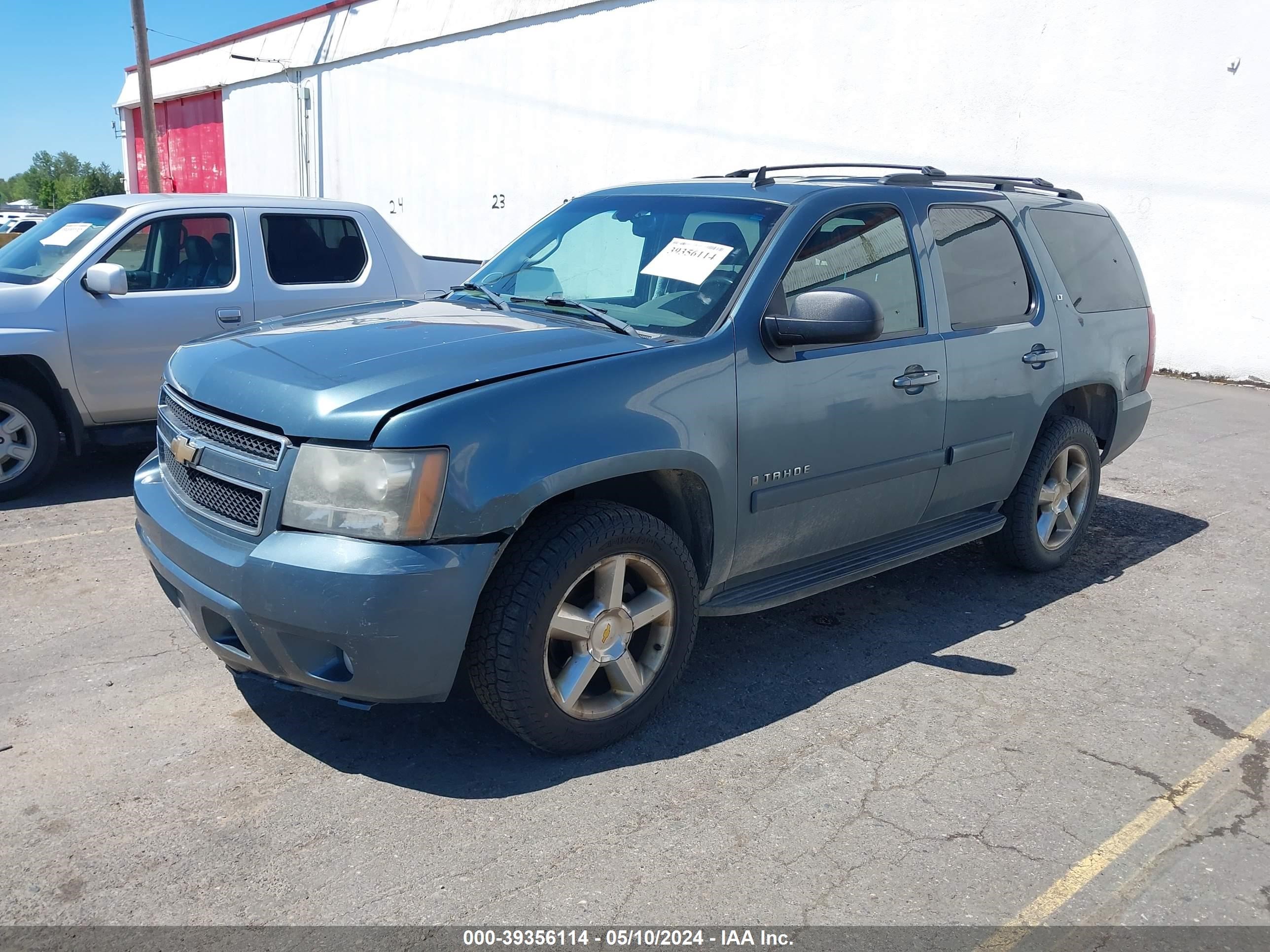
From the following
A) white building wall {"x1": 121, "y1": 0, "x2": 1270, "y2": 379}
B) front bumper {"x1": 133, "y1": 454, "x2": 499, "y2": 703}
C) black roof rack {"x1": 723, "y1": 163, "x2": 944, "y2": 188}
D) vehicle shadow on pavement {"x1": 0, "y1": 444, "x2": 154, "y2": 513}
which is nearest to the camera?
front bumper {"x1": 133, "y1": 454, "x2": 499, "y2": 703}

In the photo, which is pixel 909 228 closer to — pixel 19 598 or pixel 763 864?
pixel 763 864

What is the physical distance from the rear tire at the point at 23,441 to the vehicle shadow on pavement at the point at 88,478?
0.11 m

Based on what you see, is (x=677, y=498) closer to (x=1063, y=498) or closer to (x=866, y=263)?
(x=866, y=263)

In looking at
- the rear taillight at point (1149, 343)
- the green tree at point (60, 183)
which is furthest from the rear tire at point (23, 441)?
the green tree at point (60, 183)

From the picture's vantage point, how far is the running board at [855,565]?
12.8ft

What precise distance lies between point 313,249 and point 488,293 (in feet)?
10.3

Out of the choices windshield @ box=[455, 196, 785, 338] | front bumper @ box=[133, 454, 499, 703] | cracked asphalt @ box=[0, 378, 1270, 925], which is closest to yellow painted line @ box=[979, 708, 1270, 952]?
cracked asphalt @ box=[0, 378, 1270, 925]

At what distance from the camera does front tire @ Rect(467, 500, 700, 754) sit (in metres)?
3.16

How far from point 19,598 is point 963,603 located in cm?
427

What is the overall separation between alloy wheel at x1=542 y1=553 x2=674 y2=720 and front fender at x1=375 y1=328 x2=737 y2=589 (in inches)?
12.0

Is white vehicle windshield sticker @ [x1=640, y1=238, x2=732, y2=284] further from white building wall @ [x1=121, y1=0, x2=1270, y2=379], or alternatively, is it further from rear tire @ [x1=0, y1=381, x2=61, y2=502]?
white building wall @ [x1=121, y1=0, x2=1270, y2=379]

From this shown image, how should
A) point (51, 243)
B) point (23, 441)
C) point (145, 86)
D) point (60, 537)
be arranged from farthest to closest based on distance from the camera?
point (145, 86) < point (51, 243) < point (23, 441) < point (60, 537)

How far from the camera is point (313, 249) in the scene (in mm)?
7105

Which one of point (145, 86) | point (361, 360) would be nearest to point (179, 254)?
point (361, 360)
